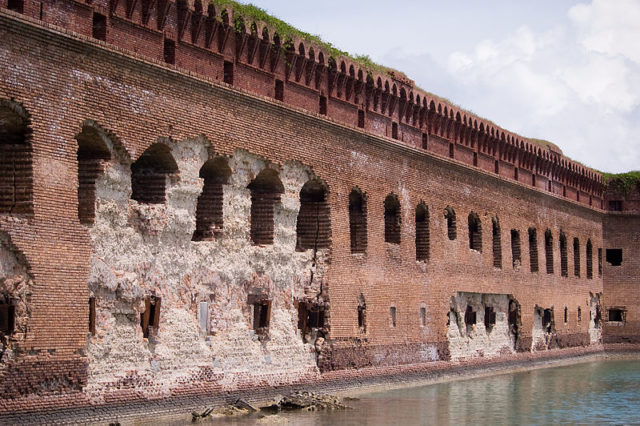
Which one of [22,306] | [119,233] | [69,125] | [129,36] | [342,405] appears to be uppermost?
[129,36]

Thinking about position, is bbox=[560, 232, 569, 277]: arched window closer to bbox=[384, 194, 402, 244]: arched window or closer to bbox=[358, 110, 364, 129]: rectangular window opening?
bbox=[384, 194, 402, 244]: arched window

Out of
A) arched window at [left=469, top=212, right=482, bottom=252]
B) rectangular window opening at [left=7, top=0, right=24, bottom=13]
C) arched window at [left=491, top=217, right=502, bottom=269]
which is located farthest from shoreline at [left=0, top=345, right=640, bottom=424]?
rectangular window opening at [left=7, top=0, right=24, bottom=13]

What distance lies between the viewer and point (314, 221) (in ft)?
60.9

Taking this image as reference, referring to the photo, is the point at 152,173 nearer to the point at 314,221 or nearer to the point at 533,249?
the point at 314,221

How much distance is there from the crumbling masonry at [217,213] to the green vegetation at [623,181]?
38.1 feet

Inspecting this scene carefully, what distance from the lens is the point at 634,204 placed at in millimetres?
35688

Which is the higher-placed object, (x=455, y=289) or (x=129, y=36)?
(x=129, y=36)

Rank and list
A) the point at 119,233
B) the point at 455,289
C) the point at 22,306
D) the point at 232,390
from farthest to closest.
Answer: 1. the point at 455,289
2. the point at 232,390
3. the point at 119,233
4. the point at 22,306

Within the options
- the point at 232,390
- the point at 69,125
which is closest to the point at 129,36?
the point at 69,125

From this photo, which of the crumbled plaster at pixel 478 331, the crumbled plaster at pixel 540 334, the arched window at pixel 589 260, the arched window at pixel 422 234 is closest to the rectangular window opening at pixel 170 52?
the arched window at pixel 422 234

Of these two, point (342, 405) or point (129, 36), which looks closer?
point (129, 36)

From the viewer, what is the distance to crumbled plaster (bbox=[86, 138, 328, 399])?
13.4m

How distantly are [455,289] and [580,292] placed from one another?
34.6 feet

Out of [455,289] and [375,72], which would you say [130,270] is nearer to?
[375,72]
